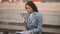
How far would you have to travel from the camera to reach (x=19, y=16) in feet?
10.8

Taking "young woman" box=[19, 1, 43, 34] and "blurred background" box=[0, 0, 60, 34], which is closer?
"young woman" box=[19, 1, 43, 34]

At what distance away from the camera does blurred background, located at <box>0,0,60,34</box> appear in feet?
10.1

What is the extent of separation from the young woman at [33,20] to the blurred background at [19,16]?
1.35 feet

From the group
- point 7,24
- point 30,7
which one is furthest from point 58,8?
point 7,24

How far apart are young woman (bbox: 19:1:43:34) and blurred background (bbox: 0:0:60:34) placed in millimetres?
413

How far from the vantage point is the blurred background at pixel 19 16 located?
306cm

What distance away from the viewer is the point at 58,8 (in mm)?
3031

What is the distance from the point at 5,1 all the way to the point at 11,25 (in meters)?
0.43

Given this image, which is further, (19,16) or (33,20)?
(19,16)

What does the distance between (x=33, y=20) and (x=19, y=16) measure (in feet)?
1.99

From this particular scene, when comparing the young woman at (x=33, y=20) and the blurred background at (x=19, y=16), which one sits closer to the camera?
the young woman at (x=33, y=20)

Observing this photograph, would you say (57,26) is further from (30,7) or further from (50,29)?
(30,7)

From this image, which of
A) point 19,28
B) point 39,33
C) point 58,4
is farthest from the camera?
point 19,28

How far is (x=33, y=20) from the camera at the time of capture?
2.73m
